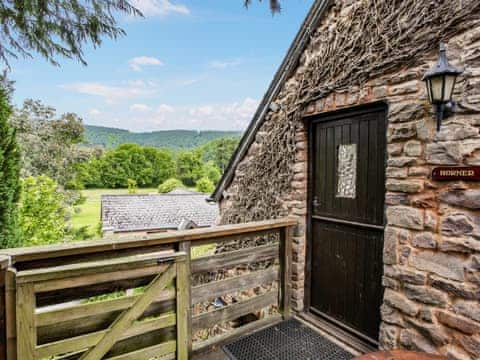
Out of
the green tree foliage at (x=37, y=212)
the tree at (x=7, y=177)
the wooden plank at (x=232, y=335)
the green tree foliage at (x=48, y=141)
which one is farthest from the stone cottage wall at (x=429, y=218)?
the green tree foliage at (x=48, y=141)

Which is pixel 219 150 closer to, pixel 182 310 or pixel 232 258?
pixel 232 258

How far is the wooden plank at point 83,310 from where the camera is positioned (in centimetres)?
164

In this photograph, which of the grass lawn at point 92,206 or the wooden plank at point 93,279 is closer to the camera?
the wooden plank at point 93,279

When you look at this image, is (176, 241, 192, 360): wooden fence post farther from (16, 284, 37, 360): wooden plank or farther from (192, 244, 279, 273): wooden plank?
(16, 284, 37, 360): wooden plank

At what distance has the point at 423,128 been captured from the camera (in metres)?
1.97

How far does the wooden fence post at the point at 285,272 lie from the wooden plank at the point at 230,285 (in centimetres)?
9

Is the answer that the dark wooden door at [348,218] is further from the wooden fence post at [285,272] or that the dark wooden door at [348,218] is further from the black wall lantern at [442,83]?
the black wall lantern at [442,83]

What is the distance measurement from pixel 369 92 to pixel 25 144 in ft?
46.3

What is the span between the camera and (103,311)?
183 centimetres

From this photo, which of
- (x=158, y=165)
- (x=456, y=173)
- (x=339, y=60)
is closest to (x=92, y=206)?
(x=158, y=165)

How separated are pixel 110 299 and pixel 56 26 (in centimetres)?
250

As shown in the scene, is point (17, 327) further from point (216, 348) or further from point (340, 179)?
point (340, 179)

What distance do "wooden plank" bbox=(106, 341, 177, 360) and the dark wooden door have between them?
169 cm

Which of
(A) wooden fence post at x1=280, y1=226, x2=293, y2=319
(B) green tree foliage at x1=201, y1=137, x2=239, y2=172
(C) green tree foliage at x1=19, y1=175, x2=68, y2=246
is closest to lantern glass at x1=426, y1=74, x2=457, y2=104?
(A) wooden fence post at x1=280, y1=226, x2=293, y2=319
